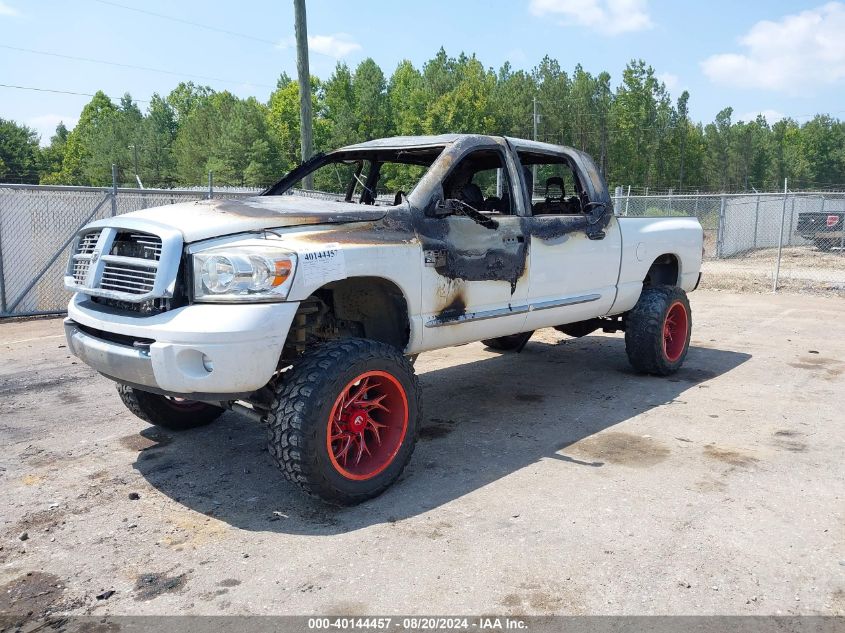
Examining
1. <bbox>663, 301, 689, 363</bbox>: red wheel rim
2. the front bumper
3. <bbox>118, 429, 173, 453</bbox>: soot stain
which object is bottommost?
<bbox>118, 429, 173, 453</bbox>: soot stain

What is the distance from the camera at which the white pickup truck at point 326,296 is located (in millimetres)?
3357

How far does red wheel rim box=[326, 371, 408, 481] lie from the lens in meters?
3.66

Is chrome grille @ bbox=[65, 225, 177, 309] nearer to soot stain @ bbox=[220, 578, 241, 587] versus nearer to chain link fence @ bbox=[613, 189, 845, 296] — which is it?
soot stain @ bbox=[220, 578, 241, 587]

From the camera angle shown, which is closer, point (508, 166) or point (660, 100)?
point (508, 166)

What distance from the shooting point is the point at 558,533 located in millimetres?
3355

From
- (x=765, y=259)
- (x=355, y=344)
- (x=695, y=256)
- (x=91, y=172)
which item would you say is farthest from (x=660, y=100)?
(x=355, y=344)

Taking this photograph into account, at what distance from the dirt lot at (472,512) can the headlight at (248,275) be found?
1.19m

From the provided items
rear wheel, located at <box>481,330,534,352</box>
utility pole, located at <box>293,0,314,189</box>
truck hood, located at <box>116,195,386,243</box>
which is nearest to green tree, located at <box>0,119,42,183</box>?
utility pole, located at <box>293,0,314,189</box>

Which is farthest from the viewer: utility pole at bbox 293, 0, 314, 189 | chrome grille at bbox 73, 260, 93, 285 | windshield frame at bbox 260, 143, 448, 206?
utility pole at bbox 293, 0, 314, 189

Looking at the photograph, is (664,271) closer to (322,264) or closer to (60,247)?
(322,264)

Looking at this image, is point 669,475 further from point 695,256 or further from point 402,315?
point 695,256

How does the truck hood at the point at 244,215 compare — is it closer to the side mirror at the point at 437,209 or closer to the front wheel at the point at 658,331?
the side mirror at the point at 437,209

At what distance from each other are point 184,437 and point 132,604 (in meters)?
2.20

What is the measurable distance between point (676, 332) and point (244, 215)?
478cm
